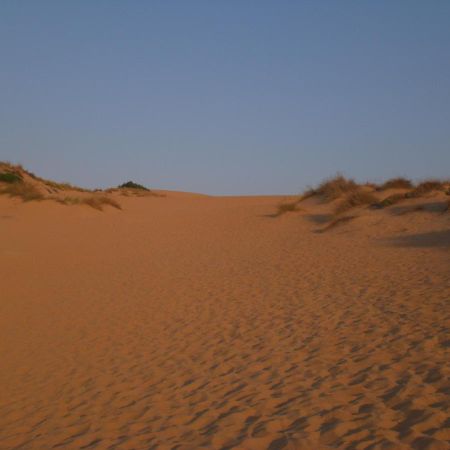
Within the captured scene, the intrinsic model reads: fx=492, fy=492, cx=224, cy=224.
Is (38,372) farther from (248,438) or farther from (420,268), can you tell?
(420,268)

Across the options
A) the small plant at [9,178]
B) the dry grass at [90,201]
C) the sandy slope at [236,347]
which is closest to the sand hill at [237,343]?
the sandy slope at [236,347]

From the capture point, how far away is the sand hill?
171 inches

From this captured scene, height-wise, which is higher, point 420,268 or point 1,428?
point 420,268

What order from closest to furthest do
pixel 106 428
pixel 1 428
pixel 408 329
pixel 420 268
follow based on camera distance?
1. pixel 106 428
2. pixel 1 428
3. pixel 408 329
4. pixel 420 268

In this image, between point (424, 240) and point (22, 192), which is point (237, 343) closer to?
point (424, 240)

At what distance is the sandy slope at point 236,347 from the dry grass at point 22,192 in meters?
10.2

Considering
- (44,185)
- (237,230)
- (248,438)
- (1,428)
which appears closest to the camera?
(248,438)

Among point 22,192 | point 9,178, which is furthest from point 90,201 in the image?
point 9,178

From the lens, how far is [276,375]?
18.1ft

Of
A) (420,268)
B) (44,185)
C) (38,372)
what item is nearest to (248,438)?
(38,372)

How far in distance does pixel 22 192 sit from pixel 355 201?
1719 centimetres

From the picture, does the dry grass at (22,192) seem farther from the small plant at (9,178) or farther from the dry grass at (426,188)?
the dry grass at (426,188)

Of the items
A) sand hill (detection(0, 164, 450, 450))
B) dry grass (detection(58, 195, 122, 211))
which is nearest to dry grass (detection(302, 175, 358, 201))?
sand hill (detection(0, 164, 450, 450))

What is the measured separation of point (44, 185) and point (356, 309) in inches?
1046
